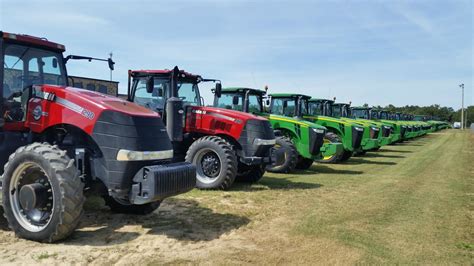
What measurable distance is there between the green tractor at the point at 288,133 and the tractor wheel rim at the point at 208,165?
2.32 metres

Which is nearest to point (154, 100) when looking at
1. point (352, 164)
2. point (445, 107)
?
point (352, 164)

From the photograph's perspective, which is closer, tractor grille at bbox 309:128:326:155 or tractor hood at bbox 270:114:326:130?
tractor grille at bbox 309:128:326:155

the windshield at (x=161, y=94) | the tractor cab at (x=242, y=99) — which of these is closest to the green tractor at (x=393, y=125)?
the tractor cab at (x=242, y=99)

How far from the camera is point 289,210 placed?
732 centimetres

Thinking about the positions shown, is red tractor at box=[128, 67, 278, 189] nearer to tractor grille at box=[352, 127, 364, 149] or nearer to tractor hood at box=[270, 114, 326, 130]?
tractor hood at box=[270, 114, 326, 130]

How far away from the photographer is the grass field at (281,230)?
15.8 feet

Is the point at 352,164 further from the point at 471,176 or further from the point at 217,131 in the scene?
the point at 217,131

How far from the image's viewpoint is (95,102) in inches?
210

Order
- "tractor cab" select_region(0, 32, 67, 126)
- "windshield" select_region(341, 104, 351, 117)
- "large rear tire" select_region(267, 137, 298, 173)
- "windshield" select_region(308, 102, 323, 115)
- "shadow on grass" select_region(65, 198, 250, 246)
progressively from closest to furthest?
"shadow on grass" select_region(65, 198, 250, 246) < "tractor cab" select_region(0, 32, 67, 126) < "large rear tire" select_region(267, 137, 298, 173) < "windshield" select_region(308, 102, 323, 115) < "windshield" select_region(341, 104, 351, 117)

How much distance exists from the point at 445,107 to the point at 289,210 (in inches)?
4545

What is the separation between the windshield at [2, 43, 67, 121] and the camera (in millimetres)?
5957

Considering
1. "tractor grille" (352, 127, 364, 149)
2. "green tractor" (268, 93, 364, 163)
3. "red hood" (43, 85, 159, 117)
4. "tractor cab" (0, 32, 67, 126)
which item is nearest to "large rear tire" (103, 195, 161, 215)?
"red hood" (43, 85, 159, 117)

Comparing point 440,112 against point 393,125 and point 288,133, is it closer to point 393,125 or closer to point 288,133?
point 393,125

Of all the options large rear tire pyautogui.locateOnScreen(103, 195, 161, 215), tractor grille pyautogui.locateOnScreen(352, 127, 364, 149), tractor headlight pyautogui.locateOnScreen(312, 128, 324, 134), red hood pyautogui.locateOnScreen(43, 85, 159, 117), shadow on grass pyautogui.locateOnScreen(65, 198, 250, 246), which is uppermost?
red hood pyautogui.locateOnScreen(43, 85, 159, 117)
